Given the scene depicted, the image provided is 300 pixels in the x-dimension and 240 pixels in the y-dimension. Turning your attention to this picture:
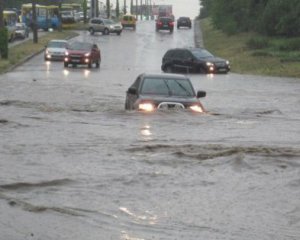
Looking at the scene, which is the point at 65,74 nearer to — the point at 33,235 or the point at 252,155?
the point at 252,155

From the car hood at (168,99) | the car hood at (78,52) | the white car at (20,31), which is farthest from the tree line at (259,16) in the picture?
the car hood at (168,99)

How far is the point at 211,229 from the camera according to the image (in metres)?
9.28

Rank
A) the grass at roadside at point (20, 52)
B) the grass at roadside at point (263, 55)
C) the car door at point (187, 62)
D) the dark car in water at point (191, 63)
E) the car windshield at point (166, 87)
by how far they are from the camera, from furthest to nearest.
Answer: the grass at roadside at point (263, 55)
the car door at point (187, 62)
the dark car in water at point (191, 63)
the grass at roadside at point (20, 52)
the car windshield at point (166, 87)

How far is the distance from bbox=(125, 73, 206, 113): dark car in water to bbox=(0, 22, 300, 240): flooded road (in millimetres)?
263

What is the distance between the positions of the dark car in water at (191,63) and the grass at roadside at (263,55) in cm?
257

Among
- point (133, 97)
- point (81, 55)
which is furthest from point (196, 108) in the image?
point (81, 55)

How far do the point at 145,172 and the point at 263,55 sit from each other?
44121mm

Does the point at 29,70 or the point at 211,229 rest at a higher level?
the point at 211,229

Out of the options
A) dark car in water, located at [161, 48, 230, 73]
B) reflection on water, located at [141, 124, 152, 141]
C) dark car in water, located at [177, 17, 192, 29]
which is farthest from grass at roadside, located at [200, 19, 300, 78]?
dark car in water, located at [177, 17, 192, 29]

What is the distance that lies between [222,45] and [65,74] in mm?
29142

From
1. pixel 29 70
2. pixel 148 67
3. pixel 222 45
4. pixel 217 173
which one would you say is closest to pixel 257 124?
pixel 217 173

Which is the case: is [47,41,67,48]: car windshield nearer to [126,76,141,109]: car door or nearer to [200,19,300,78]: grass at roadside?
[200,19,300,78]: grass at roadside

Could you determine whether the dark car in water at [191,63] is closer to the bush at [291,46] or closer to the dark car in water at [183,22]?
the bush at [291,46]

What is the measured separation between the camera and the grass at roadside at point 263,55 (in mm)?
49487
